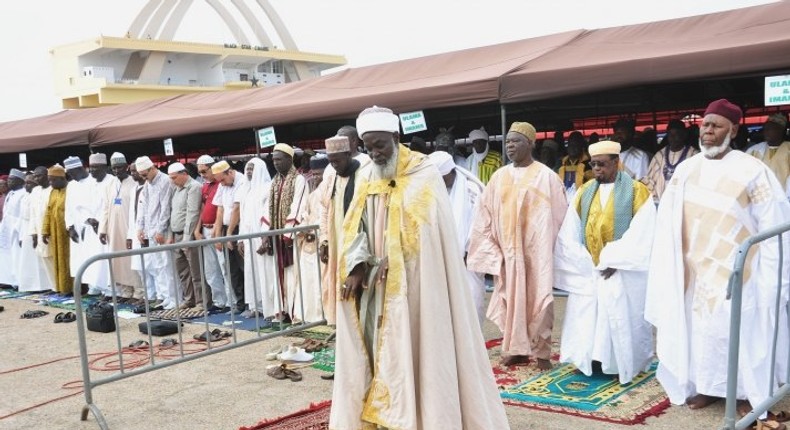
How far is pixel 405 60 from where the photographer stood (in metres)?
9.84

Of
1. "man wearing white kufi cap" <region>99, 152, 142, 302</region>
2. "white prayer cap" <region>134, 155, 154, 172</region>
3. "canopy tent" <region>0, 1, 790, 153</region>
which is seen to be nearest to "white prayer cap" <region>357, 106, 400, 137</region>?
"canopy tent" <region>0, 1, 790, 153</region>

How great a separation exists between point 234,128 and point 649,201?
6.49m

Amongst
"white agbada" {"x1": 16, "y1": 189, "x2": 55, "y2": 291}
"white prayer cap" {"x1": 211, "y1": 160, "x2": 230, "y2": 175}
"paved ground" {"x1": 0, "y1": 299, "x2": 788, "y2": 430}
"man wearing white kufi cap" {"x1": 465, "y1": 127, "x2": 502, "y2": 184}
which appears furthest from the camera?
"white agbada" {"x1": 16, "y1": 189, "x2": 55, "y2": 291}

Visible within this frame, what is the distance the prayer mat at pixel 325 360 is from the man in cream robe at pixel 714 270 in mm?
2599

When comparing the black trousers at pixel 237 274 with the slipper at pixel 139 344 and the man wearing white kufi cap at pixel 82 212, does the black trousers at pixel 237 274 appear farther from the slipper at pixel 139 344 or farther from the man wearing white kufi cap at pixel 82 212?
the man wearing white kufi cap at pixel 82 212

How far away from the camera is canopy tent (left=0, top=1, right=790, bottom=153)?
19.3ft

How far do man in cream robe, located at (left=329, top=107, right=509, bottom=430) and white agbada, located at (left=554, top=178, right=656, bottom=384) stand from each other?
5.14ft

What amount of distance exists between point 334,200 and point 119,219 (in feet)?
16.6

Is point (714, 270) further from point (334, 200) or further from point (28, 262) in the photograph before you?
point (28, 262)

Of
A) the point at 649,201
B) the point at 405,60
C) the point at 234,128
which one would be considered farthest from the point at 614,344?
the point at 234,128

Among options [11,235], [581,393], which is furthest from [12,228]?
[581,393]

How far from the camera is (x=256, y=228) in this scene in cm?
812

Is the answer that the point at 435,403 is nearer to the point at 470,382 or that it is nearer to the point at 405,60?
the point at 470,382

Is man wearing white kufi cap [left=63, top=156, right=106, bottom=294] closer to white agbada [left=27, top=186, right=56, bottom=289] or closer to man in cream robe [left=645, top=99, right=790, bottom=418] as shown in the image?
white agbada [left=27, top=186, right=56, bottom=289]
